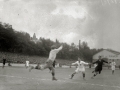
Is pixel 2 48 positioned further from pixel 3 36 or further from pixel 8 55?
pixel 8 55

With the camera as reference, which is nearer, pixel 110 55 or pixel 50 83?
pixel 50 83

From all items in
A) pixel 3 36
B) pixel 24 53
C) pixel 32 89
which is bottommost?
pixel 32 89

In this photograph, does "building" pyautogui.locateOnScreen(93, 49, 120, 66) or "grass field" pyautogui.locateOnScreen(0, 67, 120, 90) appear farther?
"building" pyautogui.locateOnScreen(93, 49, 120, 66)

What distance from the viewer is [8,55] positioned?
56781 mm

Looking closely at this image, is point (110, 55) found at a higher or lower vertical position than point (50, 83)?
higher

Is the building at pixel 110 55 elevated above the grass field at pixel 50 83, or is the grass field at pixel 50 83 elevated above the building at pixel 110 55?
the building at pixel 110 55

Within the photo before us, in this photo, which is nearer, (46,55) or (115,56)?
(46,55)

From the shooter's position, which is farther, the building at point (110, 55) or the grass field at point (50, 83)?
the building at point (110, 55)

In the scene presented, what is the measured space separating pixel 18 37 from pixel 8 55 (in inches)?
602

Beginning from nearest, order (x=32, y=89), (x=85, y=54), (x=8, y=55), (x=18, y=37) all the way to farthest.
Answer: (x=32, y=89), (x=8, y=55), (x=18, y=37), (x=85, y=54)

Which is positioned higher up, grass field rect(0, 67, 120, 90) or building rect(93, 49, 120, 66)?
building rect(93, 49, 120, 66)

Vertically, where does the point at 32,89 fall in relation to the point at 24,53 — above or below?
below

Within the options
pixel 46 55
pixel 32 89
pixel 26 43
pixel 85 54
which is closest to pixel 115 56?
pixel 85 54

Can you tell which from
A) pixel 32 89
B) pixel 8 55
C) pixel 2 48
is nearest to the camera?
pixel 32 89
